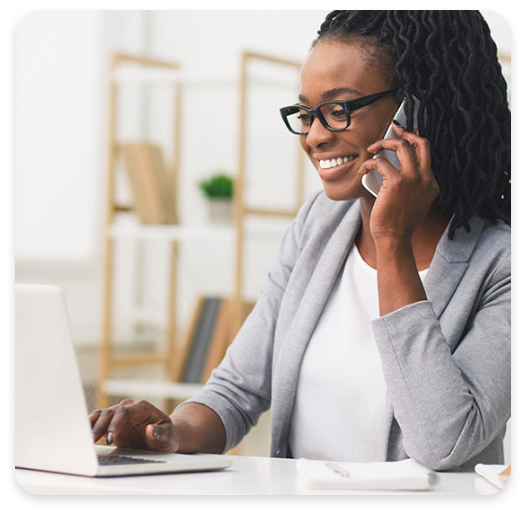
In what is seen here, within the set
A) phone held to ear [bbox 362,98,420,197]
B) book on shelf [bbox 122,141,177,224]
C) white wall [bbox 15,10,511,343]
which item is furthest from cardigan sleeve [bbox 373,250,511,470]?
white wall [bbox 15,10,511,343]

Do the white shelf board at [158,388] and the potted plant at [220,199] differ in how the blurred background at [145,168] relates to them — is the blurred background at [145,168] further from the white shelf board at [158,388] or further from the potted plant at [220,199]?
the potted plant at [220,199]

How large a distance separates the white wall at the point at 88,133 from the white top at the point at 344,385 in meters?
1.71

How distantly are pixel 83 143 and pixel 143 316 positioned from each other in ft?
2.50

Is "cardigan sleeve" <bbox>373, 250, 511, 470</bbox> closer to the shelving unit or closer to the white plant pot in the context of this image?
the shelving unit

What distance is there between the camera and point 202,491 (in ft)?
2.89

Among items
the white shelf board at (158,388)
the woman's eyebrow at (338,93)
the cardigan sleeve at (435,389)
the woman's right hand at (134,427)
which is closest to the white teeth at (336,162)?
the woman's eyebrow at (338,93)

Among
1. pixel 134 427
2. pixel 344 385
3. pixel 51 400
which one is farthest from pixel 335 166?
pixel 51 400

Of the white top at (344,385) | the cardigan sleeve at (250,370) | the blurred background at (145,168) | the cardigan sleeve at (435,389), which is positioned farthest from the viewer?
the blurred background at (145,168)

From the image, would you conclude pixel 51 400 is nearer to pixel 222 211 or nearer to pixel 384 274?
pixel 384 274

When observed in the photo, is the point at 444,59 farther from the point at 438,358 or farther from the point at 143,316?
the point at 143,316

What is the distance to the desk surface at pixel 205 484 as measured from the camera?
87 centimetres

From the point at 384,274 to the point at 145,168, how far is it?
179 centimetres

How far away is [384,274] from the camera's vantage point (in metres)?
1.13
